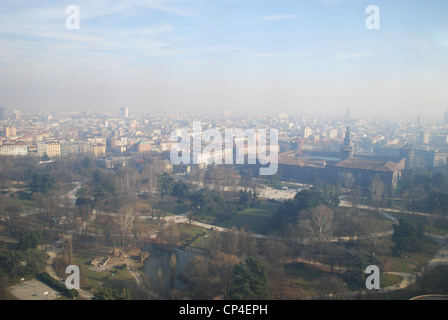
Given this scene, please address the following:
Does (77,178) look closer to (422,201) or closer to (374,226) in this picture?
(374,226)

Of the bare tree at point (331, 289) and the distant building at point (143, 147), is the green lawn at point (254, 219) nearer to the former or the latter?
the bare tree at point (331, 289)

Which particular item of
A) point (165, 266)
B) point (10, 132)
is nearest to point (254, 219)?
point (165, 266)

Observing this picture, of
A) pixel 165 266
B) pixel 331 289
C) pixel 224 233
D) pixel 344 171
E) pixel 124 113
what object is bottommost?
pixel 165 266

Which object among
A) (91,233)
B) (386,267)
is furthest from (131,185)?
(386,267)

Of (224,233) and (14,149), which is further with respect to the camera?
(14,149)

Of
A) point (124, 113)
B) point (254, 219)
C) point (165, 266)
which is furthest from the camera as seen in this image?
point (124, 113)

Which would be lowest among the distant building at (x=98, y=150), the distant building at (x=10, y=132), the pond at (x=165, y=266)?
the pond at (x=165, y=266)

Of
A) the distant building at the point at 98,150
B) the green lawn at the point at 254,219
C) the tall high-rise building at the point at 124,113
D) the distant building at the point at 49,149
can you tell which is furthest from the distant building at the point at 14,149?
the tall high-rise building at the point at 124,113

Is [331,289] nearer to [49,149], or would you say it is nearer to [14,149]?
[14,149]
